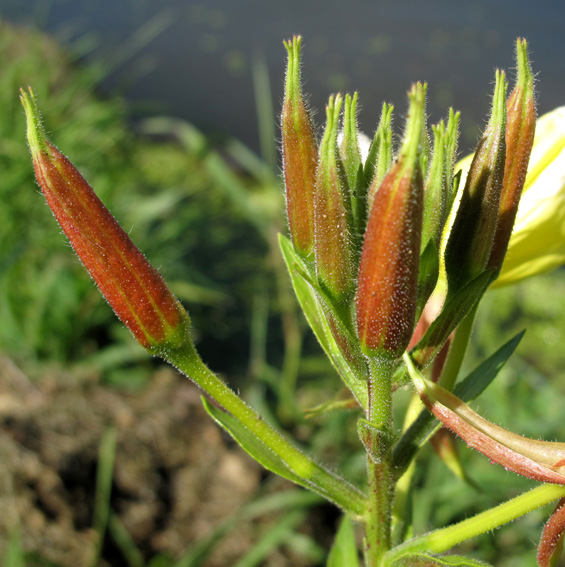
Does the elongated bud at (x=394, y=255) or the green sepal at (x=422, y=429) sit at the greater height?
the elongated bud at (x=394, y=255)

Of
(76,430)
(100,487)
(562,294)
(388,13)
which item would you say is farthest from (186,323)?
(388,13)

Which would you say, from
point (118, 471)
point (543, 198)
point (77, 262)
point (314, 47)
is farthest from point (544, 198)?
point (314, 47)

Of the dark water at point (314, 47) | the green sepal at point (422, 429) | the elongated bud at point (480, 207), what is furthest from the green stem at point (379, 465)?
the dark water at point (314, 47)

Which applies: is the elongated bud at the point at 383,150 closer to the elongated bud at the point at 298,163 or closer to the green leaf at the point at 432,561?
the elongated bud at the point at 298,163

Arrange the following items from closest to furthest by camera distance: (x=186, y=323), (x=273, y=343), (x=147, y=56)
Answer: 1. (x=186, y=323)
2. (x=273, y=343)
3. (x=147, y=56)

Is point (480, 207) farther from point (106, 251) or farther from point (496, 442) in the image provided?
point (106, 251)

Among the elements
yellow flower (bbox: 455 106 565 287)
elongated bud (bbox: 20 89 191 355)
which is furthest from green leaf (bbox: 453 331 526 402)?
elongated bud (bbox: 20 89 191 355)

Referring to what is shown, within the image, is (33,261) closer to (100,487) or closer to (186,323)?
(100,487)
